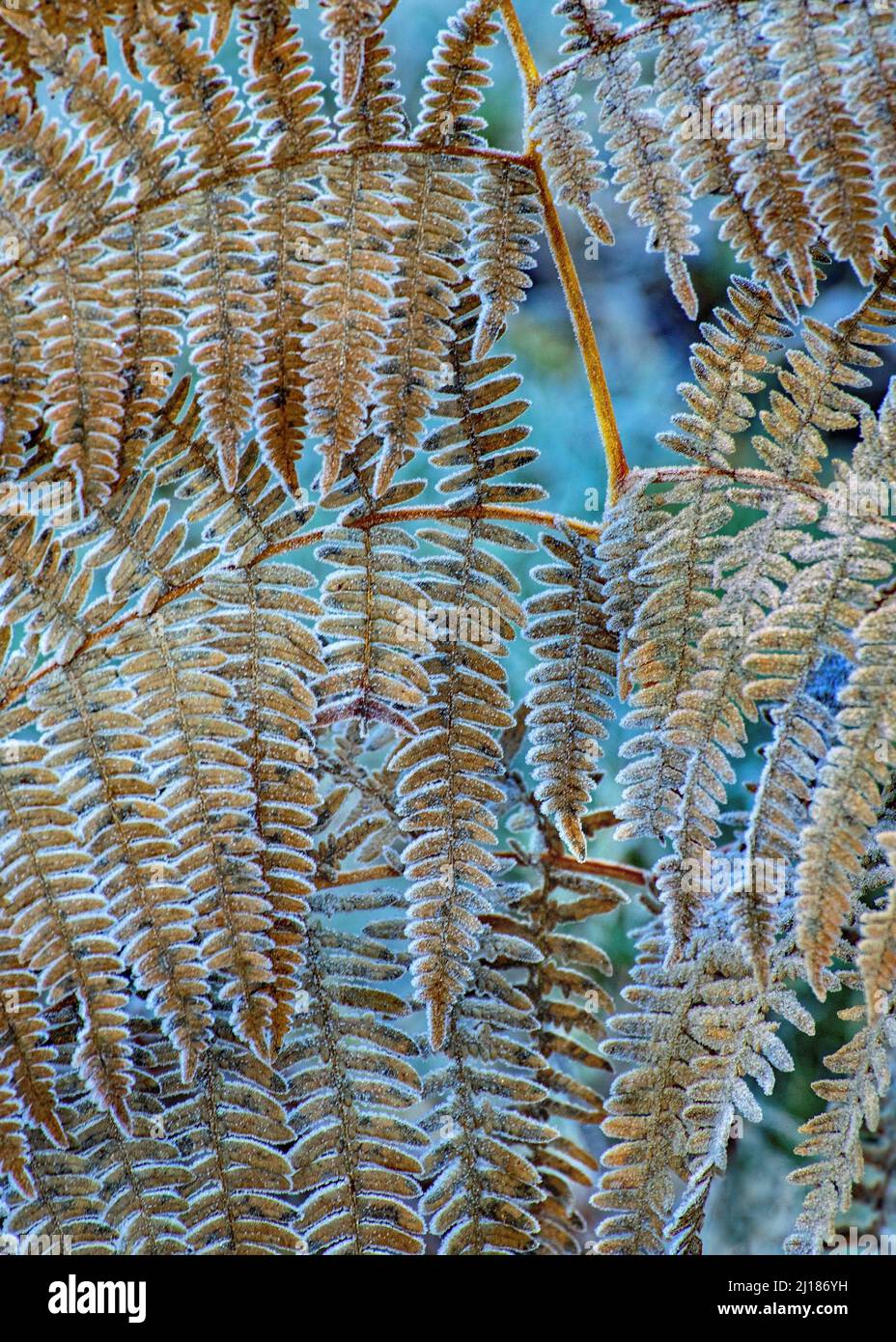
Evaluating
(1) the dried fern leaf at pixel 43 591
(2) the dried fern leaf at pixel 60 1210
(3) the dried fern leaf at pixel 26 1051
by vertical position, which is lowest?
(2) the dried fern leaf at pixel 60 1210

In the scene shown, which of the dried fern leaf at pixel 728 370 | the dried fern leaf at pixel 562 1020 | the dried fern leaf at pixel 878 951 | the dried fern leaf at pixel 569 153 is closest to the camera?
the dried fern leaf at pixel 878 951

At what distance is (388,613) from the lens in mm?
1049

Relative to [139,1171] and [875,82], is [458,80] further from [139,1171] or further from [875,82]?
[139,1171]

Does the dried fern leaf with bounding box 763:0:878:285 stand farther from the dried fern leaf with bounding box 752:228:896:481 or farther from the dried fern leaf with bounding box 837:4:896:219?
the dried fern leaf with bounding box 752:228:896:481

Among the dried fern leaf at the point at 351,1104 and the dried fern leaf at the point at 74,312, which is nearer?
the dried fern leaf at the point at 74,312

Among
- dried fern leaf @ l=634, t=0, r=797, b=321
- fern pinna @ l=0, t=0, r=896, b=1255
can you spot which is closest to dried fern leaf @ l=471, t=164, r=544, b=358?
fern pinna @ l=0, t=0, r=896, b=1255

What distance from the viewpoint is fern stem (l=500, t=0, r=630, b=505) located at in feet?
3.35

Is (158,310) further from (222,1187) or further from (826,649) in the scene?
(222,1187)

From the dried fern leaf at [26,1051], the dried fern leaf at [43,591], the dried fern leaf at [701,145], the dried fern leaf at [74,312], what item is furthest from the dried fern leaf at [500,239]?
the dried fern leaf at [26,1051]

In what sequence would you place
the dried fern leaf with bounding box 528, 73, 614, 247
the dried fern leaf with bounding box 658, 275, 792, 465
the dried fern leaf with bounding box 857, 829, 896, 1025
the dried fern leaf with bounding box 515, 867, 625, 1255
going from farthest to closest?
the dried fern leaf with bounding box 515, 867, 625, 1255
the dried fern leaf with bounding box 658, 275, 792, 465
the dried fern leaf with bounding box 528, 73, 614, 247
the dried fern leaf with bounding box 857, 829, 896, 1025

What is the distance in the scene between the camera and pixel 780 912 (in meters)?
1.09

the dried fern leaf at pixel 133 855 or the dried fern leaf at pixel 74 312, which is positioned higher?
the dried fern leaf at pixel 74 312

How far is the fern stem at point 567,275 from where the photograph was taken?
1022 millimetres

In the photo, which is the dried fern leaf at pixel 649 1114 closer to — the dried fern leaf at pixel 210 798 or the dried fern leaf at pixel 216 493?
the dried fern leaf at pixel 210 798
